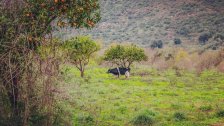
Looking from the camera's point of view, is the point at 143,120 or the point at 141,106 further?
the point at 141,106

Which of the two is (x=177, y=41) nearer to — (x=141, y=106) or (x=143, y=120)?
(x=141, y=106)

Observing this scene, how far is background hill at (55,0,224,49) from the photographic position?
3642 inches

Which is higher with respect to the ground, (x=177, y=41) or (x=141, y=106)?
(x=141, y=106)

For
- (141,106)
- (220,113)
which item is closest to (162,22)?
(141,106)

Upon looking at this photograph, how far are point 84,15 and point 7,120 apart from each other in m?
4.26

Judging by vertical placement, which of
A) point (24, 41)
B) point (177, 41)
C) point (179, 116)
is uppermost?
point (24, 41)

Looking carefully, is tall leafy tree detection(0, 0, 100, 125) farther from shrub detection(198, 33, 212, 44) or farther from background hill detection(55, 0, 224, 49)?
shrub detection(198, 33, 212, 44)

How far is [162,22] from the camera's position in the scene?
333 feet

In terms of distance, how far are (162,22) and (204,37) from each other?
49.3 ft

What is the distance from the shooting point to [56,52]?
1185 centimetres

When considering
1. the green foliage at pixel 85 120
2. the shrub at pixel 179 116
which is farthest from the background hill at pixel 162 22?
the green foliage at pixel 85 120

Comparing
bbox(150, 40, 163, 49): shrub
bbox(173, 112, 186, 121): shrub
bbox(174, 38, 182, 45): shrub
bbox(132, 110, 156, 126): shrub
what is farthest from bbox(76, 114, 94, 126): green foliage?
bbox(174, 38, 182, 45): shrub

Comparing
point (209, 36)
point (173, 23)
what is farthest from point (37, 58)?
point (173, 23)

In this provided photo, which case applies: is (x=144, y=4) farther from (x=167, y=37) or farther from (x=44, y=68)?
(x=44, y=68)
